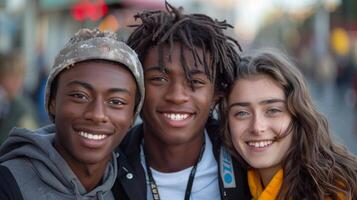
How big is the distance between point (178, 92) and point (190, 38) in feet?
1.20

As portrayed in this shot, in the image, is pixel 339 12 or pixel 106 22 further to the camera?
pixel 339 12

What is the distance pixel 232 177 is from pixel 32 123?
145 inches

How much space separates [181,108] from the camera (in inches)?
146

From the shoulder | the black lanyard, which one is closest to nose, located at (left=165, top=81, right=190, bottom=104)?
the black lanyard

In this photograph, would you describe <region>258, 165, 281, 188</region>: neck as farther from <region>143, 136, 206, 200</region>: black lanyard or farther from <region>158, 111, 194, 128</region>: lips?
<region>158, 111, 194, 128</region>: lips

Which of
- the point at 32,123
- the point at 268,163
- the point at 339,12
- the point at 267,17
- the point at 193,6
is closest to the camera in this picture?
the point at 268,163

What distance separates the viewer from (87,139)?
123 inches

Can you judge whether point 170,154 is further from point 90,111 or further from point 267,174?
point 90,111

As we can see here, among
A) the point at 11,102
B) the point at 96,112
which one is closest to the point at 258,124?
the point at 96,112

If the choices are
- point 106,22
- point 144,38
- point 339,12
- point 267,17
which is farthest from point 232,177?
point 267,17

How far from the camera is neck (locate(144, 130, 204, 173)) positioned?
399 centimetres

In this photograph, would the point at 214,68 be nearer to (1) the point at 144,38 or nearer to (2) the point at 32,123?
(1) the point at 144,38

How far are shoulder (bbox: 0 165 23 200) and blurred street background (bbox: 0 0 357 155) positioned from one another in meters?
1.26

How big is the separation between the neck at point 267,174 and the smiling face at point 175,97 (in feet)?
1.68
